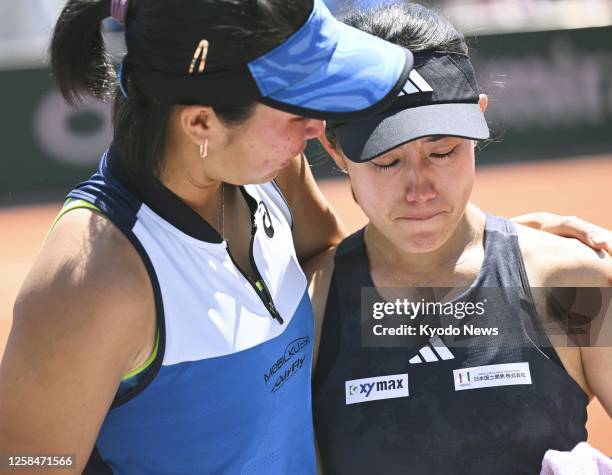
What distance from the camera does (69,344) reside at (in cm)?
187

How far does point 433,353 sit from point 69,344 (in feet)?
3.37

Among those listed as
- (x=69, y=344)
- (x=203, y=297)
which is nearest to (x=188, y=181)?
(x=203, y=297)

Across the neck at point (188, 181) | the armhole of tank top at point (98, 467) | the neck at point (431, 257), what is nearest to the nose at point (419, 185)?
the neck at point (431, 257)

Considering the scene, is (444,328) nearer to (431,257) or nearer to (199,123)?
(431,257)

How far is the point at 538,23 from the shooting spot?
12.3 m

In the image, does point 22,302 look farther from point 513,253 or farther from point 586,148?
point 586,148

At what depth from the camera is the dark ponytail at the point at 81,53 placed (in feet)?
6.93

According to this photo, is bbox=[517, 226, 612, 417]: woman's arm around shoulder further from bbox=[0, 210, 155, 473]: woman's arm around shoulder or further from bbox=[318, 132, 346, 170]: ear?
bbox=[0, 210, 155, 473]: woman's arm around shoulder

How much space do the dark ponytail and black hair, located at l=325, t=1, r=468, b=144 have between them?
662 millimetres

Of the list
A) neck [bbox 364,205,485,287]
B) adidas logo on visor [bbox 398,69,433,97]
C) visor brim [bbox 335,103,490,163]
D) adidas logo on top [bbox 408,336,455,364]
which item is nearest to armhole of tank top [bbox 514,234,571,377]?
neck [bbox 364,205,485,287]

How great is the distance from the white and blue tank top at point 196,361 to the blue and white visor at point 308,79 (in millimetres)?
264

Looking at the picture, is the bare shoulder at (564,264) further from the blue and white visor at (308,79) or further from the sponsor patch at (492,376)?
the blue and white visor at (308,79)

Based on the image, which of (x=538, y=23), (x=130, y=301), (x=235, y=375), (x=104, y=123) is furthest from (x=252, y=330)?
(x=538, y=23)

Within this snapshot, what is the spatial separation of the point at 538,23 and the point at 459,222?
1042cm
